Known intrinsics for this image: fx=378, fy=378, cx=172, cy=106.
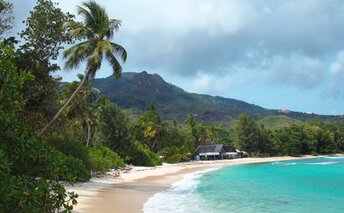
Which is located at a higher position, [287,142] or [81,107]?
[81,107]

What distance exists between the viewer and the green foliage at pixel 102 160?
29042mm

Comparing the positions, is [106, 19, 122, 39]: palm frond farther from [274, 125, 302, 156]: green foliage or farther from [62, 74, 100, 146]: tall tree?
[274, 125, 302, 156]: green foliage

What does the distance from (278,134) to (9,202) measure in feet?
320

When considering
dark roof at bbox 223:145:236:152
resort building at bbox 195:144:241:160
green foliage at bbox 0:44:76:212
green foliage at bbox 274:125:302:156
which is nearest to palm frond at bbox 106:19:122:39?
green foliage at bbox 0:44:76:212

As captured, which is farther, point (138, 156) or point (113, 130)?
point (138, 156)

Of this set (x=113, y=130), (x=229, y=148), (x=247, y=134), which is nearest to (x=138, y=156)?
(x=113, y=130)

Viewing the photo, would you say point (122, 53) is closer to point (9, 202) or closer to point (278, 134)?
point (9, 202)

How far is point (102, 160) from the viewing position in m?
31.6

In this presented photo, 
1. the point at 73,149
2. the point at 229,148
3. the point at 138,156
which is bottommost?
the point at 73,149

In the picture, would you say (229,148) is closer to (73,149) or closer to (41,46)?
(73,149)

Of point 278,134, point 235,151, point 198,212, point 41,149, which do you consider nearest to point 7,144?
point 41,149

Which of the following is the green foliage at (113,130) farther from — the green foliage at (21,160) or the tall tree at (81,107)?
the green foliage at (21,160)

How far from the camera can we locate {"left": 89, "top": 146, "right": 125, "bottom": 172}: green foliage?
29042 millimetres

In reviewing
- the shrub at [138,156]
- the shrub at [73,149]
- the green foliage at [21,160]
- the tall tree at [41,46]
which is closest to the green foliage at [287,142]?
the shrub at [138,156]
